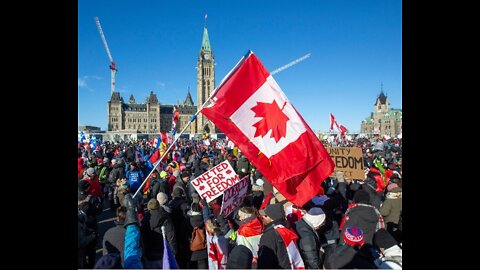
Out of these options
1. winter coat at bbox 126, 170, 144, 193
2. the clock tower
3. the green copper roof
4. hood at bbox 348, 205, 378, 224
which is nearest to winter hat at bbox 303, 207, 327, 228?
hood at bbox 348, 205, 378, 224

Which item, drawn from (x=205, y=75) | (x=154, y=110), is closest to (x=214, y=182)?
(x=205, y=75)

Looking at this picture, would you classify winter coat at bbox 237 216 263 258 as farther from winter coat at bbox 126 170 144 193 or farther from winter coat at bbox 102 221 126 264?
winter coat at bbox 126 170 144 193

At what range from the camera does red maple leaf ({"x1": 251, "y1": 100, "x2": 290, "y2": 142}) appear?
4066 mm

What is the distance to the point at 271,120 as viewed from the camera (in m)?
4.12

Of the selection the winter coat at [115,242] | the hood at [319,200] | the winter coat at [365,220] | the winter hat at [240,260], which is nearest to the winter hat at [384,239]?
the winter coat at [365,220]

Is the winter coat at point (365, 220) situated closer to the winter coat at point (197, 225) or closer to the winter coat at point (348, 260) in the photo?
the winter coat at point (348, 260)

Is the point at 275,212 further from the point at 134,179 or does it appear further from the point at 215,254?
the point at 134,179

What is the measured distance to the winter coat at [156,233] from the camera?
4250mm

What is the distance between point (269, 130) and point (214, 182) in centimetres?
221

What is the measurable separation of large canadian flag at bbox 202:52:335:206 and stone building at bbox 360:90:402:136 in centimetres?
10647
